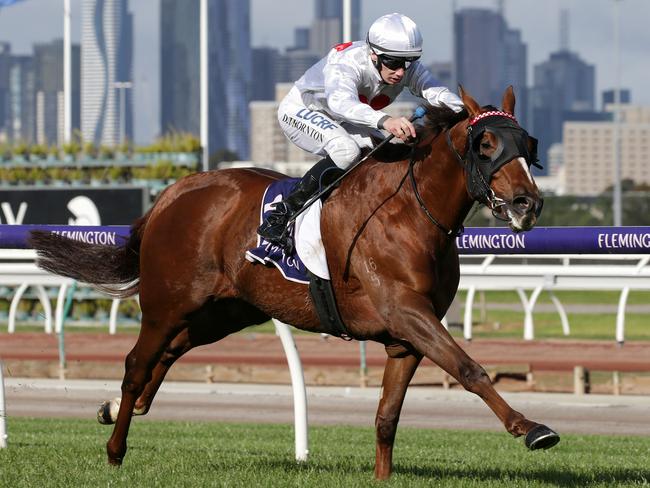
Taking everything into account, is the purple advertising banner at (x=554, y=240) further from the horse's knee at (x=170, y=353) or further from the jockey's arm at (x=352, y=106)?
the jockey's arm at (x=352, y=106)

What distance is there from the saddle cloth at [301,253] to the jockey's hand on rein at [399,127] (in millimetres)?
526

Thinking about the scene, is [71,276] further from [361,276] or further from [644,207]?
[644,207]

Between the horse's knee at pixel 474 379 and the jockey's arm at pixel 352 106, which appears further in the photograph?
the jockey's arm at pixel 352 106

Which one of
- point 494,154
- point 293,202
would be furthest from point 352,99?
point 494,154

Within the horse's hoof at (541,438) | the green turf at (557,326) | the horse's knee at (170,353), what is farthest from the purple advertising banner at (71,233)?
the green turf at (557,326)

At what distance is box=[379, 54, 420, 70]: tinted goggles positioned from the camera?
6293mm

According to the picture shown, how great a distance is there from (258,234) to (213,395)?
19.3ft

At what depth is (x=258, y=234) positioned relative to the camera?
6531 millimetres

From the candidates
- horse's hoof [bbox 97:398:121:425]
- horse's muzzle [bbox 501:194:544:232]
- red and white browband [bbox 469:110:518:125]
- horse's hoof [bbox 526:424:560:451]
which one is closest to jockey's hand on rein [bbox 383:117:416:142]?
red and white browband [bbox 469:110:518:125]

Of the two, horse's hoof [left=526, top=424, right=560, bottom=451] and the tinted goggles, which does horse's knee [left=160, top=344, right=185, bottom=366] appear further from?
horse's hoof [left=526, top=424, right=560, bottom=451]

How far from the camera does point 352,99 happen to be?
625 cm

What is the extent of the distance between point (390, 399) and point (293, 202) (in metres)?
0.95

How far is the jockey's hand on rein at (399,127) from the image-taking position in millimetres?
6055

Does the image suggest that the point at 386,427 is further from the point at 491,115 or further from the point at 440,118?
the point at 491,115
